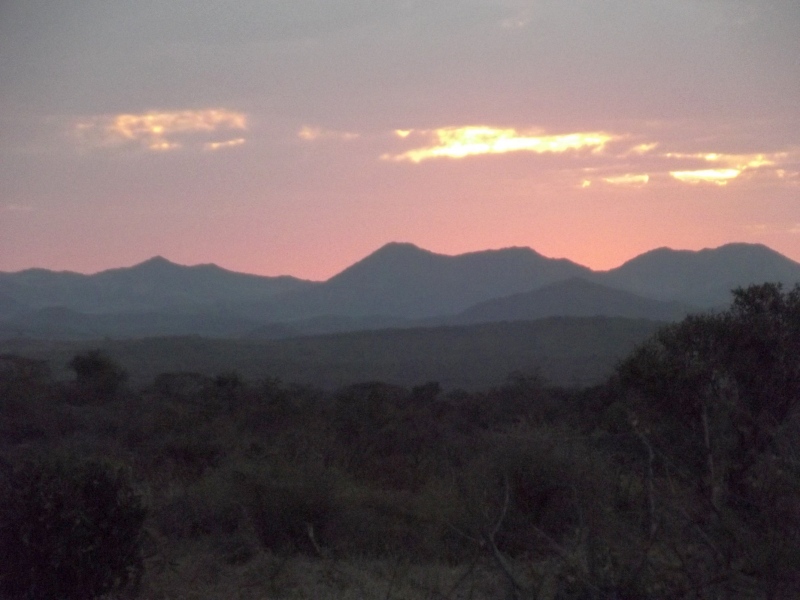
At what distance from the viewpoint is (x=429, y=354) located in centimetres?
8700

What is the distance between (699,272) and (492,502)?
154 meters

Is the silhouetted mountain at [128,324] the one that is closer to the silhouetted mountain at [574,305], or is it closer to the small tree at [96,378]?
the silhouetted mountain at [574,305]

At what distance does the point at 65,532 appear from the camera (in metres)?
8.65

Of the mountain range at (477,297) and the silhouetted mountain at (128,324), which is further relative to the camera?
the silhouetted mountain at (128,324)

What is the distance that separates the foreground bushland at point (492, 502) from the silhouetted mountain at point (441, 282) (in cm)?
15993

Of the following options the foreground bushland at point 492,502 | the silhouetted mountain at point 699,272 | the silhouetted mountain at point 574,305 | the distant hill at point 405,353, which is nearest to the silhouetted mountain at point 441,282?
the silhouetted mountain at point 699,272

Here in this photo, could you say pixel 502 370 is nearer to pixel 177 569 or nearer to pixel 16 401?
pixel 16 401

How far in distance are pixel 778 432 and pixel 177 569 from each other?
6.66 meters

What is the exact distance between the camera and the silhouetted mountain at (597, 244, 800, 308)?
137750 millimetres

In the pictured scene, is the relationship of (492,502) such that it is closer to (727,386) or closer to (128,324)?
(727,386)

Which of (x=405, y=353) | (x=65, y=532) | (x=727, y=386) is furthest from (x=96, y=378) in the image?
(x=405, y=353)

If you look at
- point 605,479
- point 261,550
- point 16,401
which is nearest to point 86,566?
point 261,550

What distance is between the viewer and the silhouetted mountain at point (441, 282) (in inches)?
7028

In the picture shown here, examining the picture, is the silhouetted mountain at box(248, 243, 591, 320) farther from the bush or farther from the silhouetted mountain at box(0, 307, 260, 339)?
the bush
